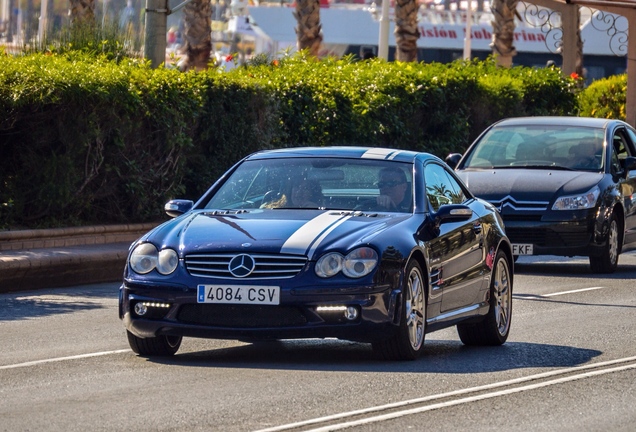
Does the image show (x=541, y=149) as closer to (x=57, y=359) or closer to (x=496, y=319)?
(x=496, y=319)

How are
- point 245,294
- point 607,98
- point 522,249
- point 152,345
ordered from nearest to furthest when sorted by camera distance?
point 245,294 → point 152,345 → point 522,249 → point 607,98

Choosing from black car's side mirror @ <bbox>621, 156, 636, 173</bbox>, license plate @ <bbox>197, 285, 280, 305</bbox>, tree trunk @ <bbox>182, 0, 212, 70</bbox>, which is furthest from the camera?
tree trunk @ <bbox>182, 0, 212, 70</bbox>

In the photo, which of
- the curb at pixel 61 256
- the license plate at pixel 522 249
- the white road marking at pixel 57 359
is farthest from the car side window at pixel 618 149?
the white road marking at pixel 57 359

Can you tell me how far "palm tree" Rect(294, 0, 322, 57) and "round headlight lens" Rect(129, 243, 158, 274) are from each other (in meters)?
28.9

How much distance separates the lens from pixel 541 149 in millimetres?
18828

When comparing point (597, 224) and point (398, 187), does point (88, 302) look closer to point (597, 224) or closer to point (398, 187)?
point (398, 187)

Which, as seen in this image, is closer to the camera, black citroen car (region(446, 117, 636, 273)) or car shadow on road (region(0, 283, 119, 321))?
car shadow on road (region(0, 283, 119, 321))

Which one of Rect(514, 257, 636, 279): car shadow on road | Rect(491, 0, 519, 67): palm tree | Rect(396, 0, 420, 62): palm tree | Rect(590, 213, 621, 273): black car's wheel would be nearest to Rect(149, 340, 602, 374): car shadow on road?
Rect(514, 257, 636, 279): car shadow on road

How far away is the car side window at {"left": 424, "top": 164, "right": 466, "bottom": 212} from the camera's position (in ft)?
35.6

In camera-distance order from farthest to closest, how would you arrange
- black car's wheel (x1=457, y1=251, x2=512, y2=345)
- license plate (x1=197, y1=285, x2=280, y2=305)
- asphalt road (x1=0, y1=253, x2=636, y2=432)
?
black car's wheel (x1=457, y1=251, x2=512, y2=345) < license plate (x1=197, y1=285, x2=280, y2=305) < asphalt road (x1=0, y1=253, x2=636, y2=432)

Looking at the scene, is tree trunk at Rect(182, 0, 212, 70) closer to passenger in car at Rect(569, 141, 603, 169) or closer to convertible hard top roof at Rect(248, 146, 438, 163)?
passenger in car at Rect(569, 141, 603, 169)

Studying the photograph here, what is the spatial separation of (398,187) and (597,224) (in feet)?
24.8

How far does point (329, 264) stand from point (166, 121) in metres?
10.2

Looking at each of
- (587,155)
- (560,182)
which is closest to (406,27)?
(587,155)
